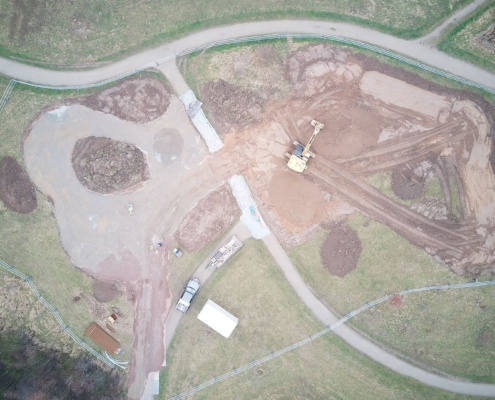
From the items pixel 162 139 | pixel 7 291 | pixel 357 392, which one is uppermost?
pixel 162 139

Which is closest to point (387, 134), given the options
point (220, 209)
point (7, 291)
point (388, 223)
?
point (388, 223)

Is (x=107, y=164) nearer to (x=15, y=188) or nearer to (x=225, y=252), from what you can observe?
(x=15, y=188)

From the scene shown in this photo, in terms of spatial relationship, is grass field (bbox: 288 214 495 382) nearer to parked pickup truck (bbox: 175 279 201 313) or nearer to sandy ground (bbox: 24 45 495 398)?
sandy ground (bbox: 24 45 495 398)

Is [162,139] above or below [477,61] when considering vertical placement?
below

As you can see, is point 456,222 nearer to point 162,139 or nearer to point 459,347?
point 459,347

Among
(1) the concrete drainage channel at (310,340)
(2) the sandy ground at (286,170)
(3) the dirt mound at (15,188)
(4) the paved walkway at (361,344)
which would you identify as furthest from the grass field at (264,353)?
(3) the dirt mound at (15,188)

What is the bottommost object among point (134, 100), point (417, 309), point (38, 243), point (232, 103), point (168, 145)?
point (38, 243)

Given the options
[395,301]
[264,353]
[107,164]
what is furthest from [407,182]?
[107,164]
